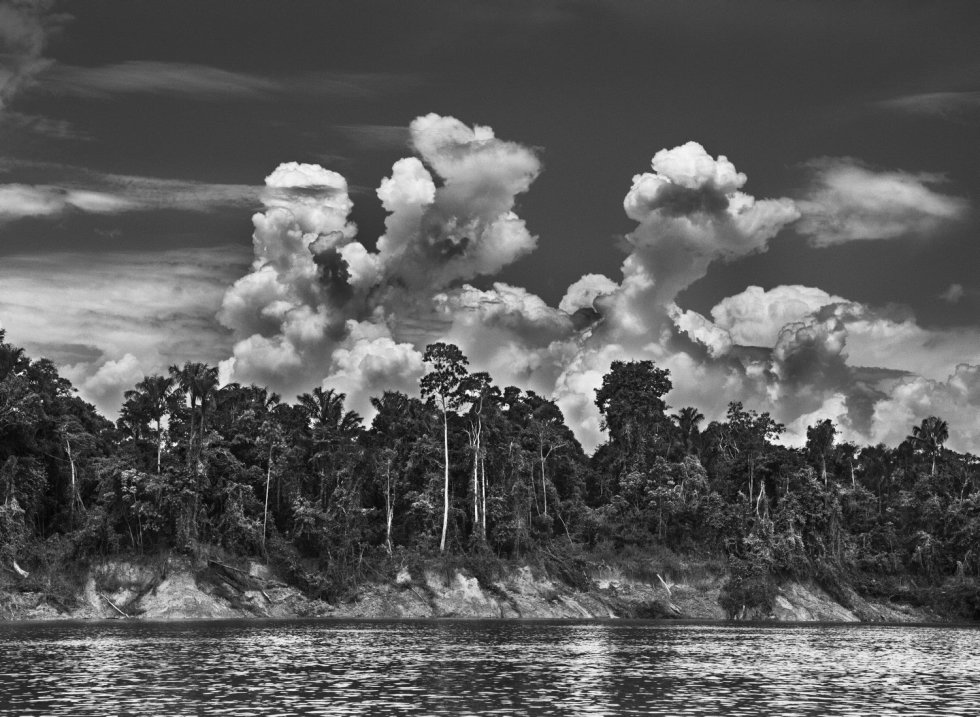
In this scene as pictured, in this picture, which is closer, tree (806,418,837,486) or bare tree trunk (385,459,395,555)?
bare tree trunk (385,459,395,555)

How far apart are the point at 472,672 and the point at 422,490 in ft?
235

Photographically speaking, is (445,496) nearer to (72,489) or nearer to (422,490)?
(422,490)

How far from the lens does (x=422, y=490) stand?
406 feet

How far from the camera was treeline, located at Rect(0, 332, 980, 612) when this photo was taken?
358 ft

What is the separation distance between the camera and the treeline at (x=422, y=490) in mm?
109188

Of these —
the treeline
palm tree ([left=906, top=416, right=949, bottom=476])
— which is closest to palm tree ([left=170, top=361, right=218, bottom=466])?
the treeline

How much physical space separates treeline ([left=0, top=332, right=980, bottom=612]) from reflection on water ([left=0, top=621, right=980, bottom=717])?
24.3 metres

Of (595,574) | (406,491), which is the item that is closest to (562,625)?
(595,574)

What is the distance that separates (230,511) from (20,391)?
23.0 m

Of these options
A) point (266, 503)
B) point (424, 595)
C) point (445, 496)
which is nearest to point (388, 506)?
point (445, 496)

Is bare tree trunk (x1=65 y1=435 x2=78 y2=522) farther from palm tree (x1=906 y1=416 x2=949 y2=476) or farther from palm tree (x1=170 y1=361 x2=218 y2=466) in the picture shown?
palm tree (x1=906 y1=416 x2=949 y2=476)

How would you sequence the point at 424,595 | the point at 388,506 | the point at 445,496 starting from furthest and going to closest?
the point at 388,506 → the point at 445,496 → the point at 424,595

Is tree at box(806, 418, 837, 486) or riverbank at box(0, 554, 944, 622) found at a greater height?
tree at box(806, 418, 837, 486)

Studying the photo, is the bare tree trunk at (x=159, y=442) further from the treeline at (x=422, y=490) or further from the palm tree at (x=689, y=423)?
the palm tree at (x=689, y=423)
